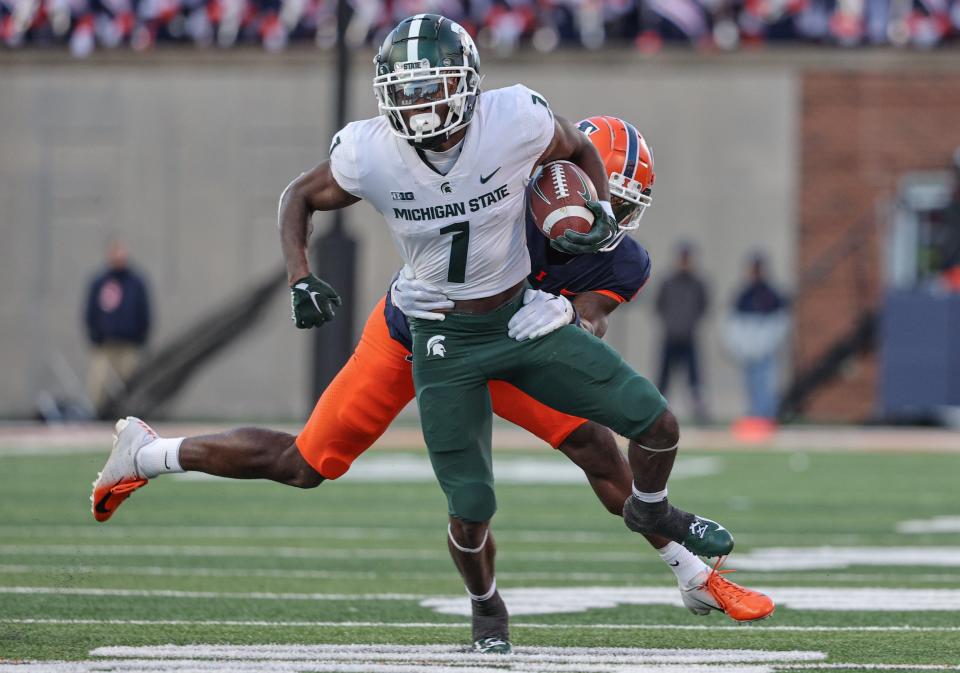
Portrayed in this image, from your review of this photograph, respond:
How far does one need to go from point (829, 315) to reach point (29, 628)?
53.7 ft

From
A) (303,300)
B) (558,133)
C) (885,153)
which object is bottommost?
(885,153)

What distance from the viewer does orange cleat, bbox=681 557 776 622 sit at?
18.6ft

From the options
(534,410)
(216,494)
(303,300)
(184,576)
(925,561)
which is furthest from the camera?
(216,494)

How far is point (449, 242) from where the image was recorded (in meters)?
5.52

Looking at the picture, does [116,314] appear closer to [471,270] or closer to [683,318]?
[683,318]

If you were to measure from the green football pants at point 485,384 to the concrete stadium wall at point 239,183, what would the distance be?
1582 cm

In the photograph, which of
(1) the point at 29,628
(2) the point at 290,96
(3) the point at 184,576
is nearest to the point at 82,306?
(2) the point at 290,96

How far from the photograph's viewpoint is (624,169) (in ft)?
20.2

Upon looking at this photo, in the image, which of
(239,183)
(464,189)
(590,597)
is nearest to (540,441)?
(239,183)

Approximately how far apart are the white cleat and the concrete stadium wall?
1523 centimetres

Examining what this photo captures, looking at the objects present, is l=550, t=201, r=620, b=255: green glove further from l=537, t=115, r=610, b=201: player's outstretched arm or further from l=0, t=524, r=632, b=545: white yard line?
l=0, t=524, r=632, b=545: white yard line

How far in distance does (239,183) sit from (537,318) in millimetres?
17025

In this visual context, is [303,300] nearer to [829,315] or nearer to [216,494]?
[216,494]

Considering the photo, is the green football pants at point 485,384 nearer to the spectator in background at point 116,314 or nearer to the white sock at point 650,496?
the white sock at point 650,496
